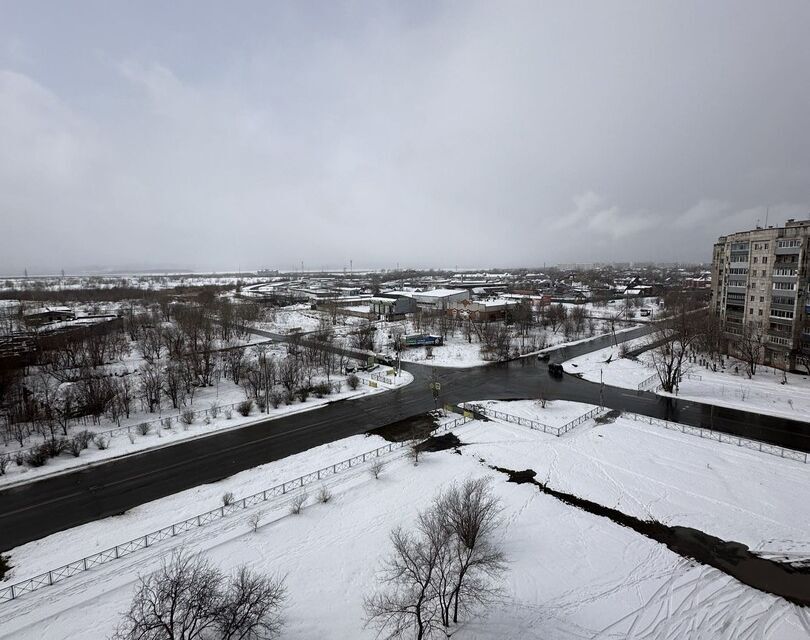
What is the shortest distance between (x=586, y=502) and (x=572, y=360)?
110 feet

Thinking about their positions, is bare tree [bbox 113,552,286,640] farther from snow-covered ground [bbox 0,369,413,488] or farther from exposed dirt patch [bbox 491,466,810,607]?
snow-covered ground [bbox 0,369,413,488]

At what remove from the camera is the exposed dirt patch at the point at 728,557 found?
1501 cm

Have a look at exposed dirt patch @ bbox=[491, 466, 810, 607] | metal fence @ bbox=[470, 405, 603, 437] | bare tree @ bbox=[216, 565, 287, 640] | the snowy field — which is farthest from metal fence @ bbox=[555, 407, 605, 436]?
bare tree @ bbox=[216, 565, 287, 640]

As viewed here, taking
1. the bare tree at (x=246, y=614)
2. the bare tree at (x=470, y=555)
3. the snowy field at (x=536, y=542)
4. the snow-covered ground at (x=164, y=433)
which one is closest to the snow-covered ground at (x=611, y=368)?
the snowy field at (x=536, y=542)

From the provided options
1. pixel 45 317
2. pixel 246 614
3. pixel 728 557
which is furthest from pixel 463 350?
pixel 45 317

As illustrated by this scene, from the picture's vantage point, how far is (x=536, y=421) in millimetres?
30906

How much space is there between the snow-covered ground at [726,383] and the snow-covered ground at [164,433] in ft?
77.1

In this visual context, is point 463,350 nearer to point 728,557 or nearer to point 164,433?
point 164,433

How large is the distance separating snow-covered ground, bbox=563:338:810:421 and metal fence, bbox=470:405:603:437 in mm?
11037

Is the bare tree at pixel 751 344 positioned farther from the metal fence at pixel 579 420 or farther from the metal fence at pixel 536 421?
the metal fence at pixel 536 421

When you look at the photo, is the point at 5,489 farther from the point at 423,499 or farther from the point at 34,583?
the point at 423,499

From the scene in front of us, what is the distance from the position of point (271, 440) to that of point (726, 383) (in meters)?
43.8

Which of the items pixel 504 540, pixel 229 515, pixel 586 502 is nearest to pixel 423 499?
pixel 504 540

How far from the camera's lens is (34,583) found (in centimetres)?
1536
